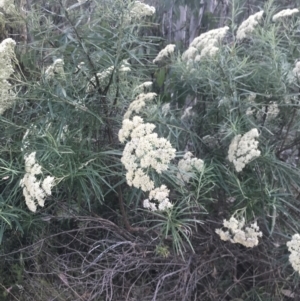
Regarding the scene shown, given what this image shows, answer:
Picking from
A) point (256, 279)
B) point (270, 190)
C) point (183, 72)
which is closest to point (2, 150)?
point (183, 72)

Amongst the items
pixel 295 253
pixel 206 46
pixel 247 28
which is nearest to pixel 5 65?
pixel 206 46

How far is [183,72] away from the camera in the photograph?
11.3 ft

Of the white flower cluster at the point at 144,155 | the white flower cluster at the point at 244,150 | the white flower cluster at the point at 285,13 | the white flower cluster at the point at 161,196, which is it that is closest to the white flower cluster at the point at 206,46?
the white flower cluster at the point at 285,13

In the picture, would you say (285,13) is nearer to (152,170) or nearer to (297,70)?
(297,70)

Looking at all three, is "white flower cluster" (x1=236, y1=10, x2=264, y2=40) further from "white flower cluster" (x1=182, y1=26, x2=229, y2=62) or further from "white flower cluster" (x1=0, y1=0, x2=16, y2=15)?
"white flower cluster" (x1=0, y1=0, x2=16, y2=15)

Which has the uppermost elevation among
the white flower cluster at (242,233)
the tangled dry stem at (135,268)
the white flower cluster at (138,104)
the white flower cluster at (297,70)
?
the white flower cluster at (297,70)

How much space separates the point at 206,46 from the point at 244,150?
2.51ft

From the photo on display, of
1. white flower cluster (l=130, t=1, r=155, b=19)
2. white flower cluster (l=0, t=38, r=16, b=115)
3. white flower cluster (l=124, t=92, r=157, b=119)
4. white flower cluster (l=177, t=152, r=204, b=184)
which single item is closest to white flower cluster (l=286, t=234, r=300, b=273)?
white flower cluster (l=177, t=152, r=204, b=184)

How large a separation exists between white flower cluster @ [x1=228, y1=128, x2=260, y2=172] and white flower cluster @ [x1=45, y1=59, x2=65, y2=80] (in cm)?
104

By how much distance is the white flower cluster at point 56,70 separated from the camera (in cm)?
294

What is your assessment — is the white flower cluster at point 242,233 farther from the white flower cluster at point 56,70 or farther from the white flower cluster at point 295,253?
the white flower cluster at point 56,70

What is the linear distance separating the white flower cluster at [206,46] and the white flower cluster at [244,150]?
0.55 meters

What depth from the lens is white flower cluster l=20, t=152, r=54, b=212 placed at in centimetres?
254

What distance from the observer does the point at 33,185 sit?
8.43 feet
